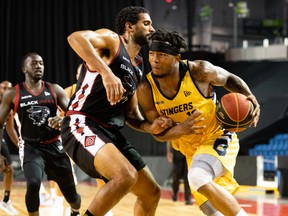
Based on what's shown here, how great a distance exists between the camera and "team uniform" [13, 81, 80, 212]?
6.02 metres

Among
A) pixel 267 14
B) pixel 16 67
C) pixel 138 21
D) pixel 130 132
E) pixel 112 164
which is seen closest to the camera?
pixel 112 164

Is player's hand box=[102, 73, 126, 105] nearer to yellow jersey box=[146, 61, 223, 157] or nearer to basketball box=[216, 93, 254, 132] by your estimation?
yellow jersey box=[146, 61, 223, 157]

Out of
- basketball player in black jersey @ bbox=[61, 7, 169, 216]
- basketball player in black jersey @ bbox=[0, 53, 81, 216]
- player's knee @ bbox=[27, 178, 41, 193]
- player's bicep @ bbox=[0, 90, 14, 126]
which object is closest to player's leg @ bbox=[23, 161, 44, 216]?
player's knee @ bbox=[27, 178, 41, 193]

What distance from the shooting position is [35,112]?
6.24m

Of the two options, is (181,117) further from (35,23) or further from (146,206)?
(35,23)

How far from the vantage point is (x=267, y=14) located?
2823cm

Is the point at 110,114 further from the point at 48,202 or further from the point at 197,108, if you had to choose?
the point at 48,202

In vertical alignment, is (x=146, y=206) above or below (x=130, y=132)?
above

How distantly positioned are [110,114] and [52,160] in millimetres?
2083

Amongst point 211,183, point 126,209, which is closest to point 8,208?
point 126,209

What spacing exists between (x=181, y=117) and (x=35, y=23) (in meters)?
13.9

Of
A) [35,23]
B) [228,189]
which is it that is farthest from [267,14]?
[228,189]

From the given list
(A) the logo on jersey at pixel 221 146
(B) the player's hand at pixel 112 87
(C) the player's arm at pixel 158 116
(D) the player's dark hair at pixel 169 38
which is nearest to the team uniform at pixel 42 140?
(C) the player's arm at pixel 158 116

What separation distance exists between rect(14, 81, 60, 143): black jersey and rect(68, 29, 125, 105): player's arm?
225 centimetres
